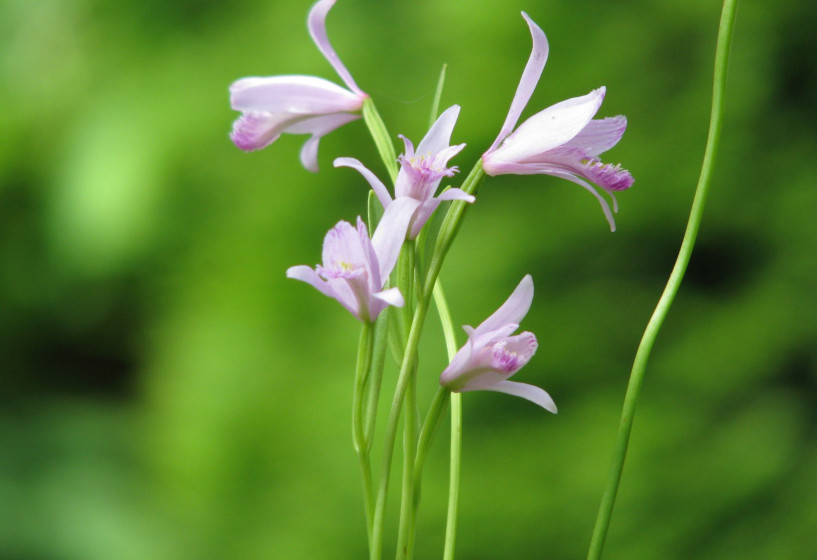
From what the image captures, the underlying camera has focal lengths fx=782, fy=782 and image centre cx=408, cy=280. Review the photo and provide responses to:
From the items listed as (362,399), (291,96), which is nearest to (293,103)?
(291,96)

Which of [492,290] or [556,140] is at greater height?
[556,140]

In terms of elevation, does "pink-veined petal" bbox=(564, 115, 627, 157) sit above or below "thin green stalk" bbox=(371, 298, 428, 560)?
above

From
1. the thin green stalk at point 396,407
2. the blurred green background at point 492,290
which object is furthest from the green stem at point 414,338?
the blurred green background at point 492,290

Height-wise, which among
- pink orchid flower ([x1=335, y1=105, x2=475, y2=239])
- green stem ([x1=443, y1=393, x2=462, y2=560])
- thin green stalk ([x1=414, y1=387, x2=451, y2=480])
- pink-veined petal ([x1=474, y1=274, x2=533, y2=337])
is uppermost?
pink orchid flower ([x1=335, y1=105, x2=475, y2=239])

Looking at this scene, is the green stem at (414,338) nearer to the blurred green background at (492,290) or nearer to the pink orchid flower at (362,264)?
the pink orchid flower at (362,264)

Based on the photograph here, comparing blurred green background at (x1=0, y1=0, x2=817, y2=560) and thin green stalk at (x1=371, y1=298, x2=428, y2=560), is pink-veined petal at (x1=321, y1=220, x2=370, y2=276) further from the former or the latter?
blurred green background at (x1=0, y1=0, x2=817, y2=560)

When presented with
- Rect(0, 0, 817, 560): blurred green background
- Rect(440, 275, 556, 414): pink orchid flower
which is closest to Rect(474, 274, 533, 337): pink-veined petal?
Rect(440, 275, 556, 414): pink orchid flower

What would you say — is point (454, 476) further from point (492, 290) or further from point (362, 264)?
point (492, 290)

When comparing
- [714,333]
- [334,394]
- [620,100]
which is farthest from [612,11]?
[334,394]
